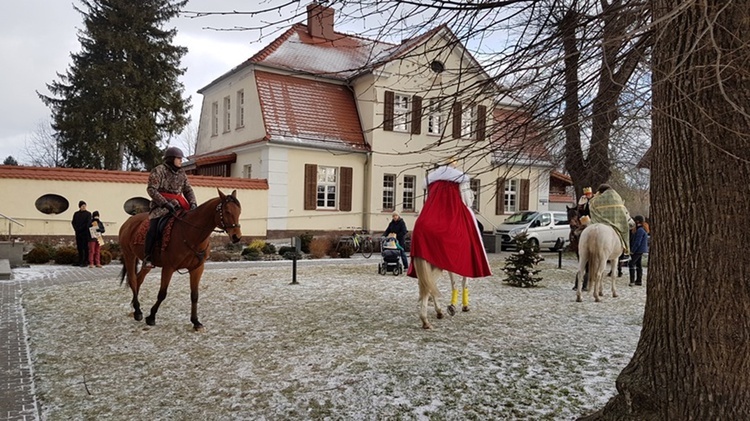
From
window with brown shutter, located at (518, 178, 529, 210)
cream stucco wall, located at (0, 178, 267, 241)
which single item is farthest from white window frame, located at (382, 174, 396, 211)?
cream stucco wall, located at (0, 178, 267, 241)

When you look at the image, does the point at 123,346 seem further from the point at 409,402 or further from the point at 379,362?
the point at 409,402

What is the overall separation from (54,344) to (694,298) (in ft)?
21.3

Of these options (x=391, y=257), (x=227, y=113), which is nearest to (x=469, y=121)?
(x=391, y=257)

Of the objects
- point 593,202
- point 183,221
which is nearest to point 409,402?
point 183,221

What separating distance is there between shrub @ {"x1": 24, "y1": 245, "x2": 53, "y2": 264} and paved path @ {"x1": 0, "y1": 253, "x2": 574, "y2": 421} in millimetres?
612

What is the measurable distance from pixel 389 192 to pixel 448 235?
1711cm

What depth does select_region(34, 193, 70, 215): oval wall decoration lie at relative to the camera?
1648 centimetres

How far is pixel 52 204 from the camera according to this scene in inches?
656

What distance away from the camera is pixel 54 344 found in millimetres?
5918

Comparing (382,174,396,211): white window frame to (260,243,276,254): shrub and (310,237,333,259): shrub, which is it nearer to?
(310,237,333,259): shrub

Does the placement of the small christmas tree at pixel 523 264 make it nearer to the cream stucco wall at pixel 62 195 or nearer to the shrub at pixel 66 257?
the shrub at pixel 66 257

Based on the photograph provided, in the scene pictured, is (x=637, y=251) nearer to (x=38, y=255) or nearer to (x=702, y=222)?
(x=702, y=222)

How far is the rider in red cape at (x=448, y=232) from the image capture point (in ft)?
22.0

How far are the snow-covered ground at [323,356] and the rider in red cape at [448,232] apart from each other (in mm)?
880
